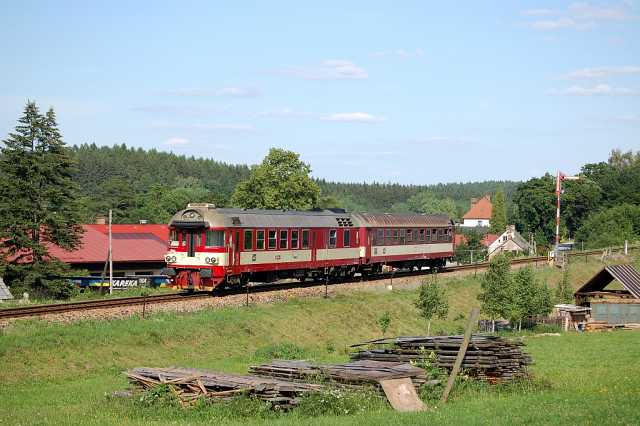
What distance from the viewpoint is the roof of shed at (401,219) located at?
156 ft

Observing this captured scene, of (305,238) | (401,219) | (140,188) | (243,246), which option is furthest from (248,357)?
(140,188)

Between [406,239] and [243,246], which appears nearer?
[243,246]

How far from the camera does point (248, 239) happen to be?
120ft

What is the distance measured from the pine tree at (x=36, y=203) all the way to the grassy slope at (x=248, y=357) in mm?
19912

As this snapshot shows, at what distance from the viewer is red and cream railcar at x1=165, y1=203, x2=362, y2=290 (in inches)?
1389

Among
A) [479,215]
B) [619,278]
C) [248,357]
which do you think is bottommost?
[248,357]

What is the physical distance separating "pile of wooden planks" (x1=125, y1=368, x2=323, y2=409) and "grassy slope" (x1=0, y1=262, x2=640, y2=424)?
0.87 metres

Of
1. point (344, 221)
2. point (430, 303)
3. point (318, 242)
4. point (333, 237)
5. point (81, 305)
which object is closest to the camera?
point (81, 305)

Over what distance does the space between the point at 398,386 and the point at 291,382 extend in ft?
7.93

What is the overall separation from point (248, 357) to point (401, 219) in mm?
25859

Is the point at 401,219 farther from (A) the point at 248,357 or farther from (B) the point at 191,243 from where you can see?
(A) the point at 248,357

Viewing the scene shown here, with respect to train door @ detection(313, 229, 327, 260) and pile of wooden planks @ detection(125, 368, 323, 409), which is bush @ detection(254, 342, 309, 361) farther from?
train door @ detection(313, 229, 327, 260)

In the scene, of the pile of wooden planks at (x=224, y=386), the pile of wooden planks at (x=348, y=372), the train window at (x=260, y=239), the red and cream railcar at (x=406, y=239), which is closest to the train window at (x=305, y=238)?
the train window at (x=260, y=239)

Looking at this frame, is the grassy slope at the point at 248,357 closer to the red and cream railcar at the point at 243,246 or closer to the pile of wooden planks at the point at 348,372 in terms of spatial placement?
the pile of wooden planks at the point at 348,372
